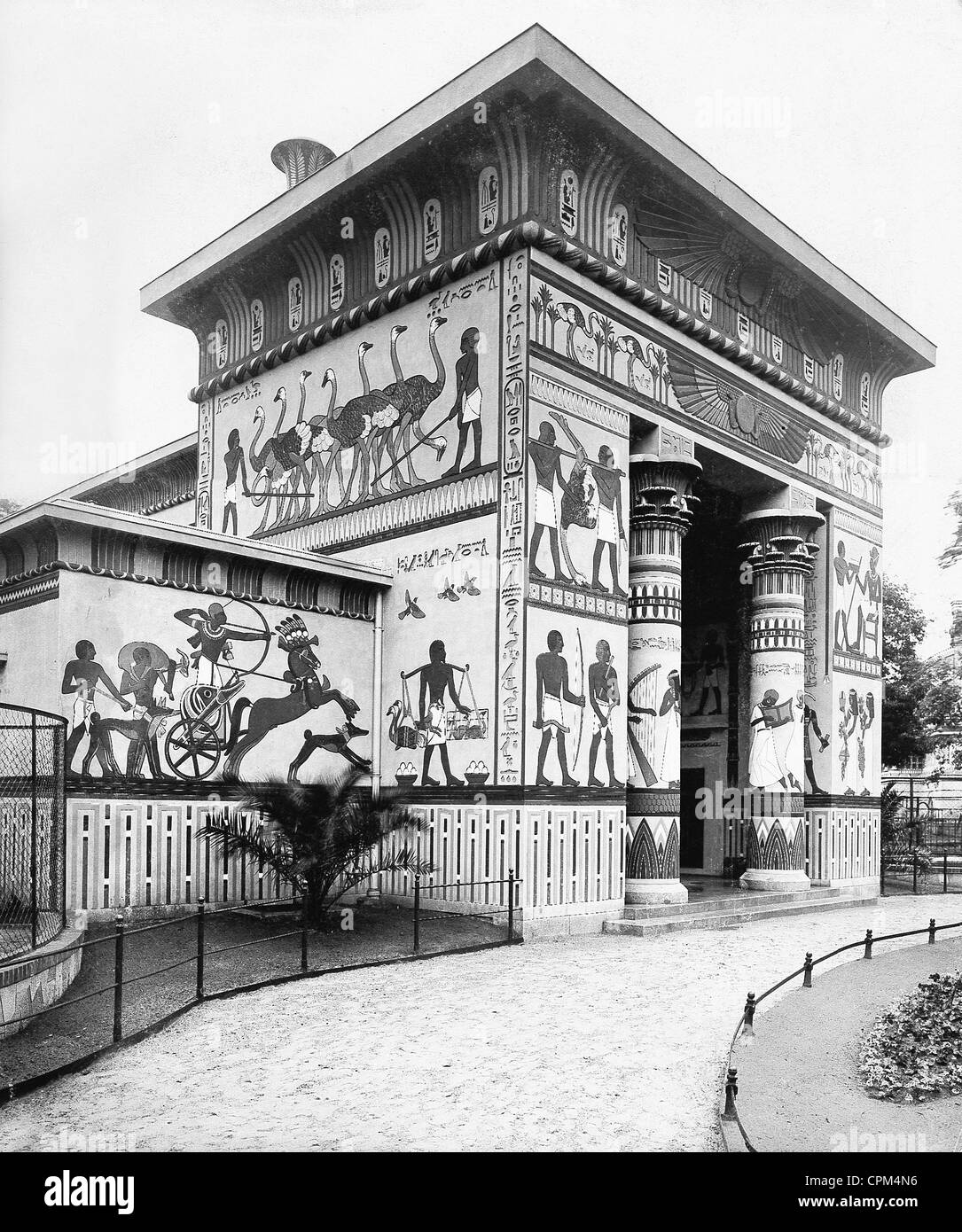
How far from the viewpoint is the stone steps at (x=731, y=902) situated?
14864 mm

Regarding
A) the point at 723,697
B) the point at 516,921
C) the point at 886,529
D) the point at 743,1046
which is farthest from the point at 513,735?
the point at 886,529

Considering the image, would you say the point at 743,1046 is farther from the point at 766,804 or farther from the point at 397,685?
the point at 766,804

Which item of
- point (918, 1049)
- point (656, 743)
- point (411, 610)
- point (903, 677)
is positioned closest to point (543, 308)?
point (411, 610)

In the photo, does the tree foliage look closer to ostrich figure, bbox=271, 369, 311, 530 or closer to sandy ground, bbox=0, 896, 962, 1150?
ostrich figure, bbox=271, 369, 311, 530

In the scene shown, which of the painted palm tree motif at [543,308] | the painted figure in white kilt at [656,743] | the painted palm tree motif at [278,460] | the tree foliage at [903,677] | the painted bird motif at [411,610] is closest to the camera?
the painted palm tree motif at [543,308]

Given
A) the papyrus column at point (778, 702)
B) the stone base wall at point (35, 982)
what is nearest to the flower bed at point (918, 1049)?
the stone base wall at point (35, 982)

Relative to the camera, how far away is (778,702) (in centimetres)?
1861

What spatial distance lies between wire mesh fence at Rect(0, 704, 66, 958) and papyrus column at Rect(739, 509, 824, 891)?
11.6 metres

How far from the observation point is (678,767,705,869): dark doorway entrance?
869 inches

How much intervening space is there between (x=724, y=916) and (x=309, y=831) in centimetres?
684

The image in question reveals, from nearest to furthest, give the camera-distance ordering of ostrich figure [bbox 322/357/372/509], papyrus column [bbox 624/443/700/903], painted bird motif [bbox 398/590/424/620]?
painted bird motif [bbox 398/590/424/620] < papyrus column [bbox 624/443/700/903] < ostrich figure [bbox 322/357/372/509]

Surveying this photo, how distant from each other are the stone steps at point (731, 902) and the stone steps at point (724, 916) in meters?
0.02

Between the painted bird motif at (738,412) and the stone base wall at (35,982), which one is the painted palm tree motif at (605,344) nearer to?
the painted bird motif at (738,412)

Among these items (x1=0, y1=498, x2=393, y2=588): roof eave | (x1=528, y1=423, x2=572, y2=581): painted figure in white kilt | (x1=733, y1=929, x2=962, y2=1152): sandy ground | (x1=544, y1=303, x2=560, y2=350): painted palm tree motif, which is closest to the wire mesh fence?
(x1=0, y1=498, x2=393, y2=588): roof eave
